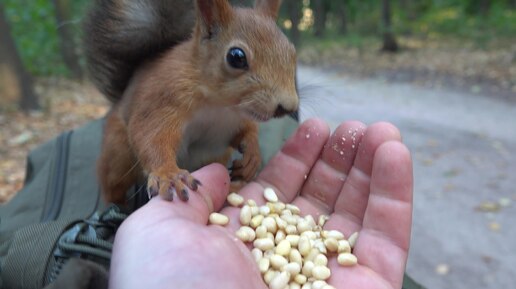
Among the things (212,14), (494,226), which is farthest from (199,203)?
(494,226)

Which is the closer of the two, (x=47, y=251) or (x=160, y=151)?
(x=47, y=251)

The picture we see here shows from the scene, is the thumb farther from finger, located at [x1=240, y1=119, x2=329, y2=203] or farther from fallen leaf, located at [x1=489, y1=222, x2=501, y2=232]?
fallen leaf, located at [x1=489, y1=222, x2=501, y2=232]

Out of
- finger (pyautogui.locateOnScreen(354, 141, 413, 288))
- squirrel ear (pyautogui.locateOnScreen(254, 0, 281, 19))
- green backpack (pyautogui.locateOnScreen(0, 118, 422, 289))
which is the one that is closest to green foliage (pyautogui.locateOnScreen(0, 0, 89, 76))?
green backpack (pyautogui.locateOnScreen(0, 118, 422, 289))

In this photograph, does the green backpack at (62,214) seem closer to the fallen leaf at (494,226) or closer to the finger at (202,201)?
the finger at (202,201)

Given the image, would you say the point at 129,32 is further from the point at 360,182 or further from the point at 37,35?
the point at 37,35

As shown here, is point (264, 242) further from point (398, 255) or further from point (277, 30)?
point (277, 30)
